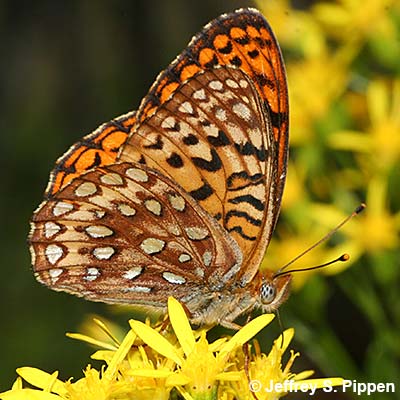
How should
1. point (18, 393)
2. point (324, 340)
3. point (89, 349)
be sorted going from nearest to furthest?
point (18, 393) → point (324, 340) → point (89, 349)

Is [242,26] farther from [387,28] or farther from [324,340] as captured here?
[387,28]

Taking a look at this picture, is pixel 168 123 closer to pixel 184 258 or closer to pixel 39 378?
pixel 184 258

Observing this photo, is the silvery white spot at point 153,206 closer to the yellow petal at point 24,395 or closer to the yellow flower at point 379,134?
the yellow petal at point 24,395

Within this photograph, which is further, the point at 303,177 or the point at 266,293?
the point at 303,177

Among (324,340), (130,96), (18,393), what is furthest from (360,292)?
(130,96)

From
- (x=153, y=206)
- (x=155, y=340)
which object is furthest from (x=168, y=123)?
(x=155, y=340)

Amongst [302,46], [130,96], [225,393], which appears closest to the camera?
[225,393]

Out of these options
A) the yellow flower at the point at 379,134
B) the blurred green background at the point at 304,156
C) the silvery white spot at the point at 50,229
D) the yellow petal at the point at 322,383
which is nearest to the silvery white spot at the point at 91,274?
the silvery white spot at the point at 50,229
